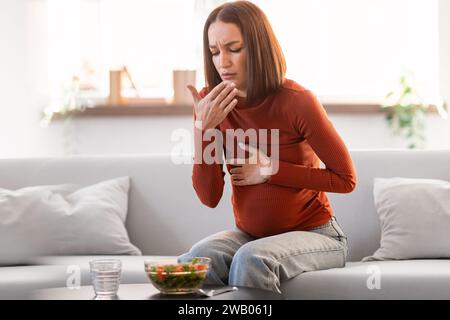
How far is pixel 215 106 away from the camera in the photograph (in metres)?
2.35

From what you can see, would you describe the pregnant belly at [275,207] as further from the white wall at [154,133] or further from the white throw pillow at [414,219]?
the white wall at [154,133]

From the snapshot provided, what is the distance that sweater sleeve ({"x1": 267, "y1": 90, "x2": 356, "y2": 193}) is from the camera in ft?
7.76

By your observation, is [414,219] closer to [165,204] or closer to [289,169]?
[289,169]

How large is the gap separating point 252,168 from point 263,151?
9cm

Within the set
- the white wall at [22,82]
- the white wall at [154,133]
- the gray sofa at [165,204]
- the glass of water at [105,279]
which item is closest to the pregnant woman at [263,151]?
the gray sofa at [165,204]

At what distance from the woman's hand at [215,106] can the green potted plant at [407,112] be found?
2.30 metres

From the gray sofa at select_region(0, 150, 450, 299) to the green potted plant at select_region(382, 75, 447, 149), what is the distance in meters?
1.42

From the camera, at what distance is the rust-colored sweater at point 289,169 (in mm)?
2373
